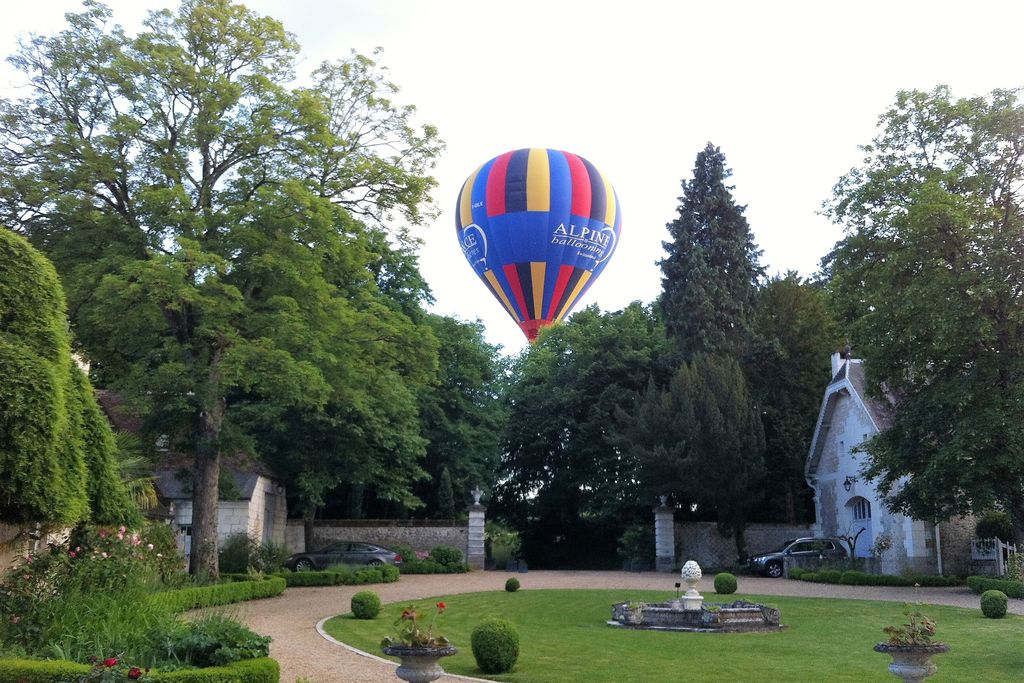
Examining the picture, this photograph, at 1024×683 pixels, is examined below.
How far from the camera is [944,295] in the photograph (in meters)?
24.3

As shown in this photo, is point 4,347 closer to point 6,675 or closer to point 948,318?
point 6,675

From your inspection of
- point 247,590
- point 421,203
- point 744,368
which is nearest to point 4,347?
point 247,590

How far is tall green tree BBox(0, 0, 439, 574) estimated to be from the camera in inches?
870

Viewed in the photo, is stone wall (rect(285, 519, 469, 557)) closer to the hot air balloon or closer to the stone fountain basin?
the hot air balloon

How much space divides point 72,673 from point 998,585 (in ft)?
75.3

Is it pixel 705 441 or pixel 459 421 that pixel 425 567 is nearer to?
pixel 459 421

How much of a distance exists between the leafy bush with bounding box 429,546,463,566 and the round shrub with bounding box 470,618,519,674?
23.9m

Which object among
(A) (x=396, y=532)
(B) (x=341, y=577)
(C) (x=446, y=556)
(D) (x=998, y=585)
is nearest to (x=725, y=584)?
(D) (x=998, y=585)

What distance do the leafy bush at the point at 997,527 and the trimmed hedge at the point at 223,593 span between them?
2158cm

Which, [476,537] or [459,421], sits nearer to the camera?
[476,537]

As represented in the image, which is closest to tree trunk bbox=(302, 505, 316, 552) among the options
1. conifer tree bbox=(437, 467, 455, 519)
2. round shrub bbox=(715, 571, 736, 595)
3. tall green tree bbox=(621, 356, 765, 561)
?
conifer tree bbox=(437, 467, 455, 519)

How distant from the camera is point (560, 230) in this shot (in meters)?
40.8

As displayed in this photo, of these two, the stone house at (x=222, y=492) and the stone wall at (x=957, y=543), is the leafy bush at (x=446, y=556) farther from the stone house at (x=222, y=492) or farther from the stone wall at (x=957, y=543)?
the stone wall at (x=957, y=543)

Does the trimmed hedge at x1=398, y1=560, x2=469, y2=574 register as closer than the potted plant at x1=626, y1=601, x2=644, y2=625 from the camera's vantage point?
No
